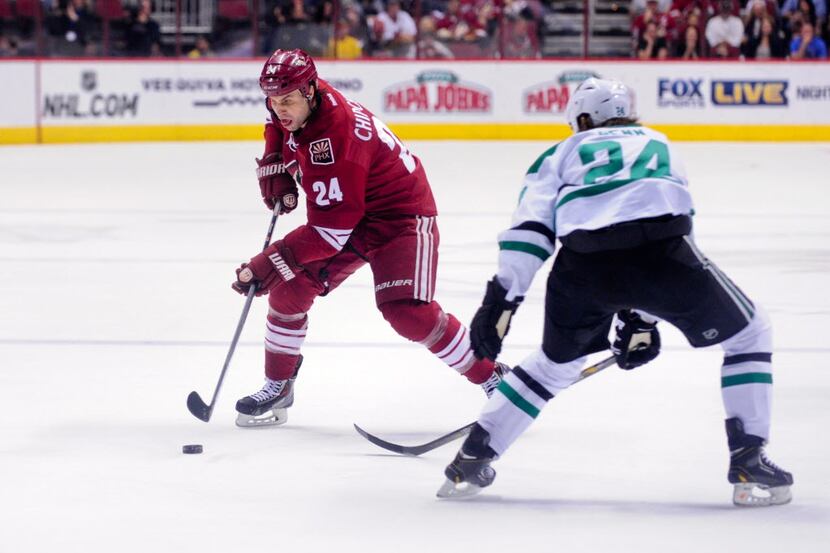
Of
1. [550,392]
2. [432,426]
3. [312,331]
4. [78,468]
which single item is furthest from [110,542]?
Answer: [312,331]

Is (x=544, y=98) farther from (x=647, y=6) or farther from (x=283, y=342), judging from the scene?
(x=283, y=342)

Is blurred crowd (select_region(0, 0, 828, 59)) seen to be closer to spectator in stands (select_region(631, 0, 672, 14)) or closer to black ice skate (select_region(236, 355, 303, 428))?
spectator in stands (select_region(631, 0, 672, 14))

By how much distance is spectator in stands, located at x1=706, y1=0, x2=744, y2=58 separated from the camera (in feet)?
49.5

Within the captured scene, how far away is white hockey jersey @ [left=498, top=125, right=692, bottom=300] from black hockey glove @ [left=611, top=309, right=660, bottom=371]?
17.5 inches

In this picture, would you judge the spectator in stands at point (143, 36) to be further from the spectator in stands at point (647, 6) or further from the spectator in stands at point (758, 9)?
the spectator in stands at point (758, 9)

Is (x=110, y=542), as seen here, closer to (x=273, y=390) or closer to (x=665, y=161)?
(x=273, y=390)

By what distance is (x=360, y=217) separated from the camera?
4.07 metres

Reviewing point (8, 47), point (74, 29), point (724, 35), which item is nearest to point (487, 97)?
point (724, 35)

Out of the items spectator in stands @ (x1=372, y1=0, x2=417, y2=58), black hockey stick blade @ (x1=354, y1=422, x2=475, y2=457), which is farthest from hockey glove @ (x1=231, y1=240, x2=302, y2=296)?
spectator in stands @ (x1=372, y1=0, x2=417, y2=58)

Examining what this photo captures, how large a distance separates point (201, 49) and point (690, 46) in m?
5.25

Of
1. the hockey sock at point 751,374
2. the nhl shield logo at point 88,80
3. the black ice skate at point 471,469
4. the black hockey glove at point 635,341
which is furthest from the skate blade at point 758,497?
the nhl shield logo at point 88,80

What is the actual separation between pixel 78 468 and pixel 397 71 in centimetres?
1154

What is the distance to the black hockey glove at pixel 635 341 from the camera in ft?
12.2

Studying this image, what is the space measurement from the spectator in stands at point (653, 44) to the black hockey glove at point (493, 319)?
40.2 feet
